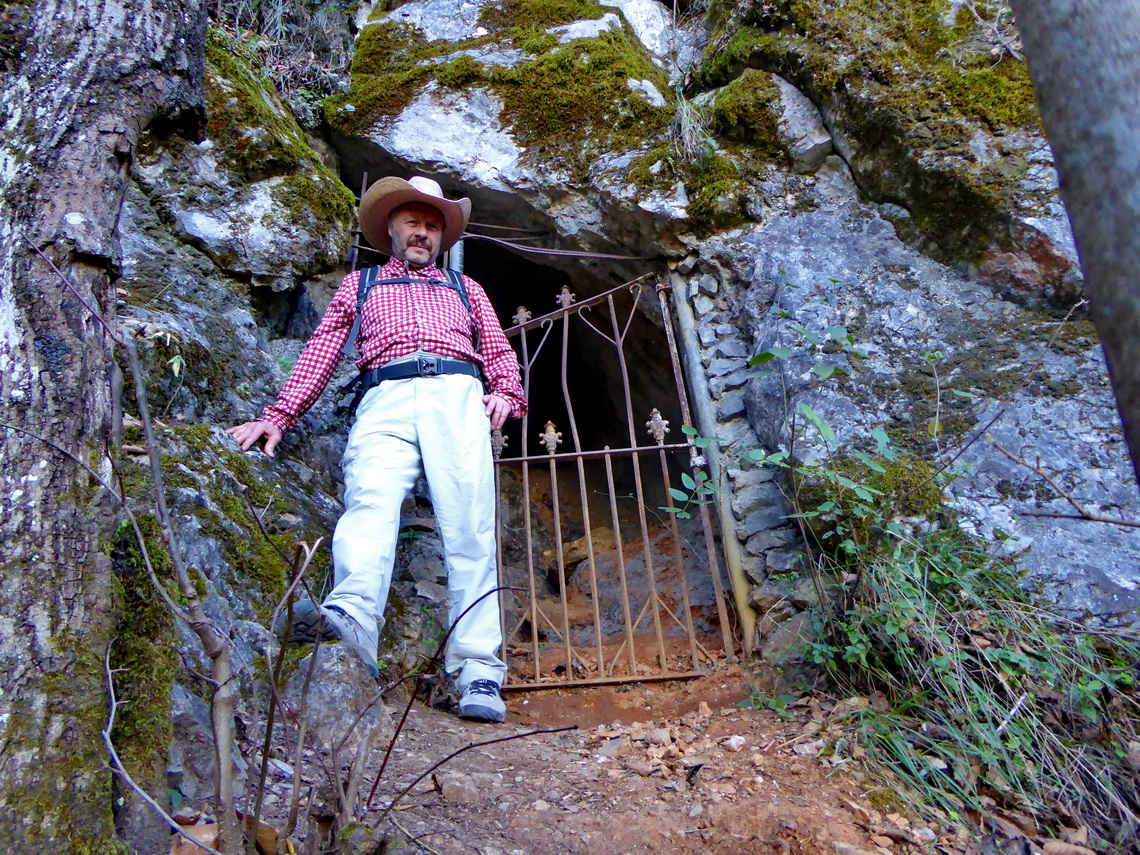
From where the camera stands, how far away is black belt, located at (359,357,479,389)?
10.5 feet

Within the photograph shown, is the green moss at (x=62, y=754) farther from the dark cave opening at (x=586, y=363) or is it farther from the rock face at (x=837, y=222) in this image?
the dark cave opening at (x=586, y=363)

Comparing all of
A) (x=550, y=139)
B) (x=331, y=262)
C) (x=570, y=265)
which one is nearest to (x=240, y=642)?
(x=331, y=262)

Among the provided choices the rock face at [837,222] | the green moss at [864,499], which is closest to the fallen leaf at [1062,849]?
the rock face at [837,222]

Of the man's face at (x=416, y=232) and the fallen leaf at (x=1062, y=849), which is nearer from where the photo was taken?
the fallen leaf at (x=1062, y=849)

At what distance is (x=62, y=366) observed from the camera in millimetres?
1429

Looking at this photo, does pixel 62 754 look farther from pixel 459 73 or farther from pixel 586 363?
pixel 586 363

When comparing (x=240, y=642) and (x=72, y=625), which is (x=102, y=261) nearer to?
(x=72, y=625)

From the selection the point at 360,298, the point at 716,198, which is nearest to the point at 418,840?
the point at 360,298

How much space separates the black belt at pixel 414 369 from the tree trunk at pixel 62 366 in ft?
4.86

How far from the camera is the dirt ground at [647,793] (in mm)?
1935

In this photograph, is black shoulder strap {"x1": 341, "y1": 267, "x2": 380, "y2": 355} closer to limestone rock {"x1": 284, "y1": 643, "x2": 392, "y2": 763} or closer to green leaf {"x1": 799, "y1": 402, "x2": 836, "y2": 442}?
limestone rock {"x1": 284, "y1": 643, "x2": 392, "y2": 763}

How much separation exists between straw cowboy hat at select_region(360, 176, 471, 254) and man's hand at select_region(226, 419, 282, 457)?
1.17 m

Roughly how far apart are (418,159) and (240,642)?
3.24 metres

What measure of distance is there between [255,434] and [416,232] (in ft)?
3.77
